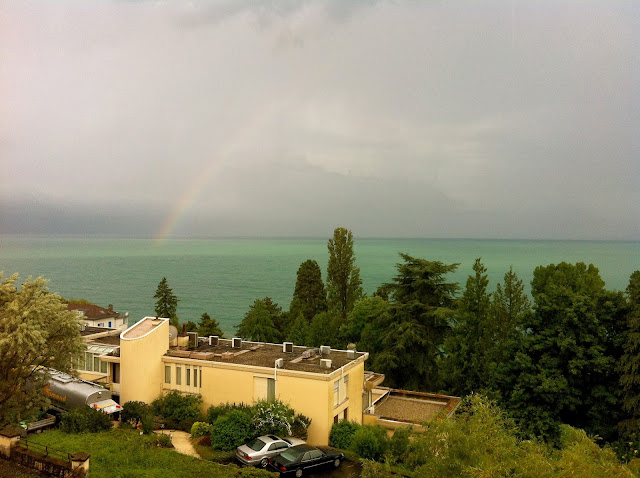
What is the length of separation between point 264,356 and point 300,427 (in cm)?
634

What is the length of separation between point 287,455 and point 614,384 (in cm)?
2185

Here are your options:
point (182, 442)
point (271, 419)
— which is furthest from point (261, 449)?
point (182, 442)

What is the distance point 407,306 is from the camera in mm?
37250

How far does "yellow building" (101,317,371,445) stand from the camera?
2416 cm

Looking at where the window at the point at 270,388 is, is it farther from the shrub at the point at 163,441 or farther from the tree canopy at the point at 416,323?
the tree canopy at the point at 416,323

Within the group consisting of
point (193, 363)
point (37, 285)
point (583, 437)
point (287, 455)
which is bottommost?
point (287, 455)

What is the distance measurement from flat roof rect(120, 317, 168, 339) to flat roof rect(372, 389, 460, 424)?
15.5 metres

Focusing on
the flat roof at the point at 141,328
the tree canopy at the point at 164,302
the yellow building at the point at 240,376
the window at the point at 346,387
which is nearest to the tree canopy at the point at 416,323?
the yellow building at the point at 240,376

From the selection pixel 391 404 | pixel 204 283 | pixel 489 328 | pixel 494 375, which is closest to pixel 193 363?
pixel 391 404

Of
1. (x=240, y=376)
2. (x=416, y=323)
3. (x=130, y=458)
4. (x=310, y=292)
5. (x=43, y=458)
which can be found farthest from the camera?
(x=310, y=292)

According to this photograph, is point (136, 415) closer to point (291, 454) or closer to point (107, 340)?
point (291, 454)

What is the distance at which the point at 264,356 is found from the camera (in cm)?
2867

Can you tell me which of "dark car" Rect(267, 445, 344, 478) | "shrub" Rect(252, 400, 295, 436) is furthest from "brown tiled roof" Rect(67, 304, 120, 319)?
"dark car" Rect(267, 445, 344, 478)

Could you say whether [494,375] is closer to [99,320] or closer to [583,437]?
[583,437]
